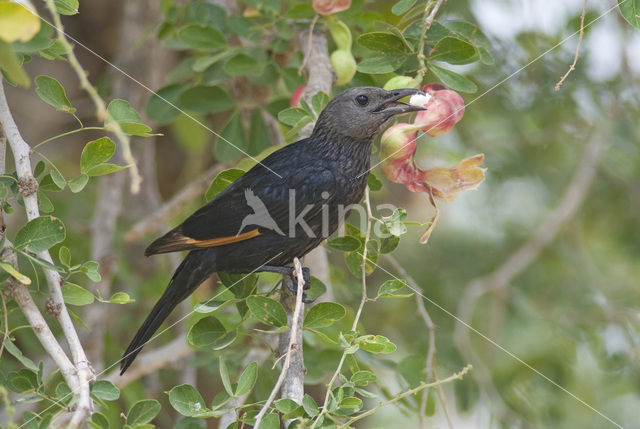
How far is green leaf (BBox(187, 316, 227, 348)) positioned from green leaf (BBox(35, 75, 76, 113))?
0.78 m

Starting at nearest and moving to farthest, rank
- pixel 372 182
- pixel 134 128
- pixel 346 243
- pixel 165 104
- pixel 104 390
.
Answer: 1. pixel 104 390
2. pixel 134 128
3. pixel 346 243
4. pixel 372 182
5. pixel 165 104

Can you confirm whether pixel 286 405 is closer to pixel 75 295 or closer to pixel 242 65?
pixel 75 295

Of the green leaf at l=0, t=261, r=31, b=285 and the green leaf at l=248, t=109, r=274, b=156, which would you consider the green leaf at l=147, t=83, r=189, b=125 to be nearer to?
the green leaf at l=248, t=109, r=274, b=156

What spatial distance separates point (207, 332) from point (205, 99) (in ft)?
4.30

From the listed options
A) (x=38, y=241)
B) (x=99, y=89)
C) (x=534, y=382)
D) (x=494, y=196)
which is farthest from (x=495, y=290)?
(x=38, y=241)

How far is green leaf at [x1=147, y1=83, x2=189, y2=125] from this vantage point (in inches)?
135

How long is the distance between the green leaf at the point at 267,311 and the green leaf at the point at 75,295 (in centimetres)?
46

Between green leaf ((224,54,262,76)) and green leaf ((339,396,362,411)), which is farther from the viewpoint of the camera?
green leaf ((224,54,262,76))

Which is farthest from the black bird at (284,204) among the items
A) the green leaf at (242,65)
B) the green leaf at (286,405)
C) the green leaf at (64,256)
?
the green leaf at (286,405)

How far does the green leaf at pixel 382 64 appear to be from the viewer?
2596mm

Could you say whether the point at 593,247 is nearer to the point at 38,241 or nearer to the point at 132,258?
the point at 132,258

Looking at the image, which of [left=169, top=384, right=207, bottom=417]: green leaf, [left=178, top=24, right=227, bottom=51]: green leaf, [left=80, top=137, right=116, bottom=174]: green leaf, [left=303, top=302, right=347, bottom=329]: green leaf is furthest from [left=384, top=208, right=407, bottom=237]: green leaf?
[left=178, top=24, right=227, bottom=51]: green leaf

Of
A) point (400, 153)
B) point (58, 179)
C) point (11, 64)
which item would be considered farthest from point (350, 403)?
point (11, 64)

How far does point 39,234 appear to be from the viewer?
1.98 metres
